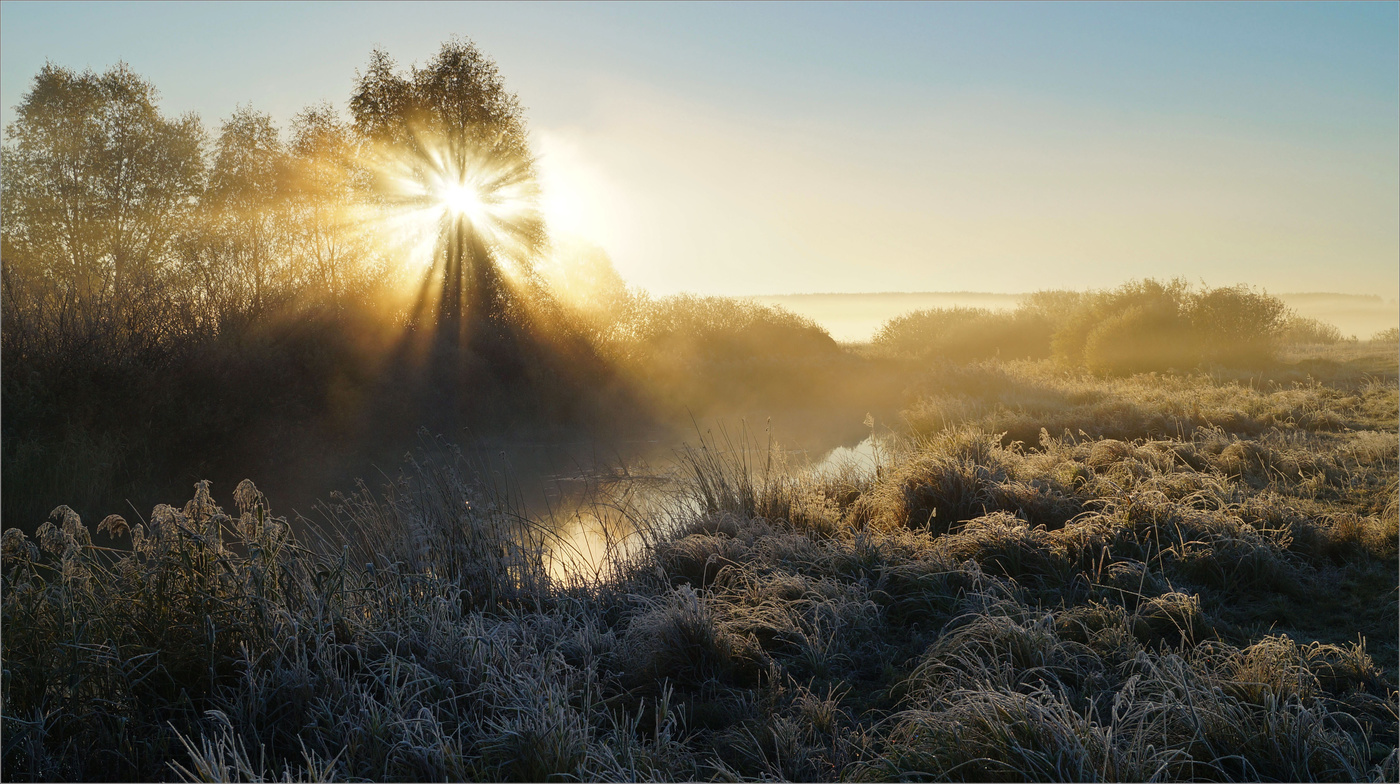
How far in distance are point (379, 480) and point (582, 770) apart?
1143 cm

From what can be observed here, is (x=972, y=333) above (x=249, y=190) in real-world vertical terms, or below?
below

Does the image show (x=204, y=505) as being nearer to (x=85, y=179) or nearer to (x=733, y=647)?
(x=733, y=647)

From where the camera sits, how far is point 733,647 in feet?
13.0

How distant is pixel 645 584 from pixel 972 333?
140 ft

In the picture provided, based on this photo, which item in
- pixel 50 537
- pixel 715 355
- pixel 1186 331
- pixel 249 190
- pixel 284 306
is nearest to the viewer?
pixel 50 537

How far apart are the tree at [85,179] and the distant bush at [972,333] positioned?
1256 inches

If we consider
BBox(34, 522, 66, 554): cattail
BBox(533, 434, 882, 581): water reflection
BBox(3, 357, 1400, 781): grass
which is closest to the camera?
BBox(3, 357, 1400, 781): grass

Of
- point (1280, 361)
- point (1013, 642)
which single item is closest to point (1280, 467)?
point (1013, 642)

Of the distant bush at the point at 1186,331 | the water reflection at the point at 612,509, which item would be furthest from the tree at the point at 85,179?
the distant bush at the point at 1186,331

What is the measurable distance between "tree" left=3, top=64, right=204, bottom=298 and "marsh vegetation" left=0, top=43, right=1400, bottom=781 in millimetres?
4307

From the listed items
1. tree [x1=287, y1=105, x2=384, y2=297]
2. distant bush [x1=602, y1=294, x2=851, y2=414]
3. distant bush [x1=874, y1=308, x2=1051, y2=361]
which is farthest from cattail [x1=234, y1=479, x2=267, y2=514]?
distant bush [x1=874, y1=308, x2=1051, y2=361]

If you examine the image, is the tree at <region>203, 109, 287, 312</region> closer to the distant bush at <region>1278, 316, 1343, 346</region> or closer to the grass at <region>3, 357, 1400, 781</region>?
the grass at <region>3, 357, 1400, 781</region>

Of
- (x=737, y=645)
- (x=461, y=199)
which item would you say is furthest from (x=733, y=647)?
(x=461, y=199)

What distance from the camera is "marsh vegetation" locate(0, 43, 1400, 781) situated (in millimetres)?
2848
